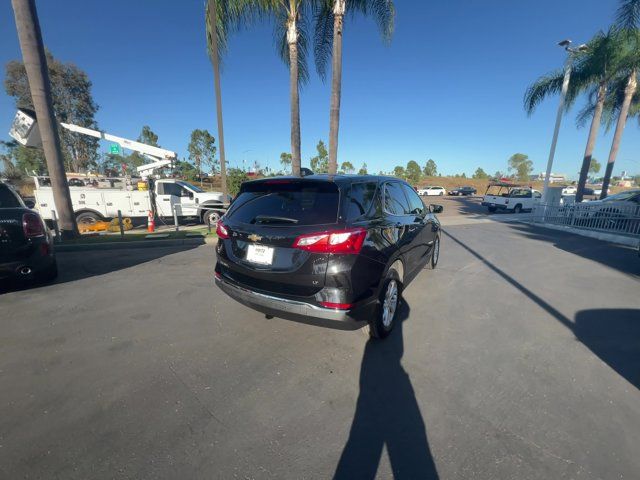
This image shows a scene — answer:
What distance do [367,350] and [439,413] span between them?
36.5 inches

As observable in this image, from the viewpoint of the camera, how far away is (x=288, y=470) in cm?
177

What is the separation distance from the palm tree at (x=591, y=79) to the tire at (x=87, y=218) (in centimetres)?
2486

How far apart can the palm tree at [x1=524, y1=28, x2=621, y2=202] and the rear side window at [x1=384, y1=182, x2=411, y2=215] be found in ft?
→ 60.7

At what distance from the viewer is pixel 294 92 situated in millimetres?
10984

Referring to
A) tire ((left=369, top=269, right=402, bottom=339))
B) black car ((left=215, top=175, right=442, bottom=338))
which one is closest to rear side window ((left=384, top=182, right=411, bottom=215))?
black car ((left=215, top=175, right=442, bottom=338))

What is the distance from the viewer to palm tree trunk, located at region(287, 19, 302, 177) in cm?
1080

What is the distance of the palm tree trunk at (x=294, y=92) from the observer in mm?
10805

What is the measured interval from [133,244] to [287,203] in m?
6.79

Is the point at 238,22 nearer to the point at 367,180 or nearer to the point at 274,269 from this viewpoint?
the point at 367,180

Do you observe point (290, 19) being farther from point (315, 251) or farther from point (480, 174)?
point (480, 174)

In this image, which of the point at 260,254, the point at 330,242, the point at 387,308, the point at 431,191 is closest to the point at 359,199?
the point at 330,242

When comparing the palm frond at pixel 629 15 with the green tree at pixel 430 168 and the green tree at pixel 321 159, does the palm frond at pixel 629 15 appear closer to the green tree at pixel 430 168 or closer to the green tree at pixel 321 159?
the green tree at pixel 321 159

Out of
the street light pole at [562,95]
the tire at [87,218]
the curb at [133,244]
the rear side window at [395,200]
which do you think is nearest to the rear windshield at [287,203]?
the rear side window at [395,200]

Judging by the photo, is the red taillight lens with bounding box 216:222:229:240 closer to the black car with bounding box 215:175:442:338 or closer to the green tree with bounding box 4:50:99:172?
the black car with bounding box 215:175:442:338
